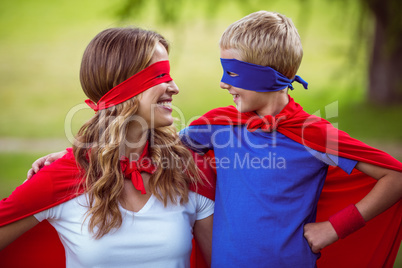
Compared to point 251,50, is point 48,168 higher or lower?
lower

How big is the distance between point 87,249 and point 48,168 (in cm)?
43

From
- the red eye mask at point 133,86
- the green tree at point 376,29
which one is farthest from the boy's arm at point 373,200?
the green tree at point 376,29

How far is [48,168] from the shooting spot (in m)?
2.21

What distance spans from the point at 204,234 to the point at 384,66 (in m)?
8.09

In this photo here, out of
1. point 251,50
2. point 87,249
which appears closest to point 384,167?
point 251,50

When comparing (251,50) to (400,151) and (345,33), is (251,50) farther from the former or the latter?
(345,33)

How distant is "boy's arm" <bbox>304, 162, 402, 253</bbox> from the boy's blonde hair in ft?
2.14

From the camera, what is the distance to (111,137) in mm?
2307

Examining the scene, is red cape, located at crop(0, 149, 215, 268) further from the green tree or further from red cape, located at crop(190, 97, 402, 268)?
the green tree

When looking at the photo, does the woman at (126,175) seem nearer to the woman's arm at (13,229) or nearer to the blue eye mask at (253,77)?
the woman's arm at (13,229)

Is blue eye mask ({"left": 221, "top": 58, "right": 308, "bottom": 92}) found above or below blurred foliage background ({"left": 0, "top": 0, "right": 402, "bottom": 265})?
above

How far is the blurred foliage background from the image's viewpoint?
32.1 ft

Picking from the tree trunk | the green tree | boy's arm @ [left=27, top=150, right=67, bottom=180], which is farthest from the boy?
the tree trunk

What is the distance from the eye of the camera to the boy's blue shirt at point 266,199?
227 cm
